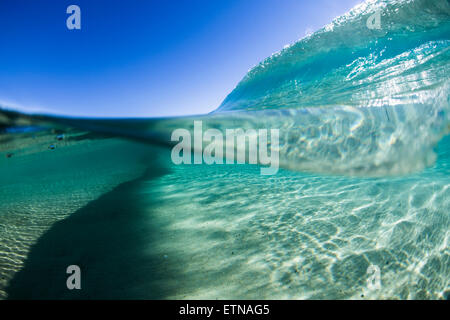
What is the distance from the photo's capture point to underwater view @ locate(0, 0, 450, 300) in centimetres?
260

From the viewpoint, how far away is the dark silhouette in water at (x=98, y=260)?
2.60m

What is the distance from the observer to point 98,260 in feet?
10.6

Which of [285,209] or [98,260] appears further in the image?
[285,209]

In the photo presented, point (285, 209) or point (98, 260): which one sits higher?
point (285, 209)

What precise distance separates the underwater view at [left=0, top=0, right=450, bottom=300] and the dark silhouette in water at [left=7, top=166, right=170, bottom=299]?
2cm

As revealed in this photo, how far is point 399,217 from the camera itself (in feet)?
11.9

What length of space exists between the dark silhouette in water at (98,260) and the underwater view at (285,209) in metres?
0.02

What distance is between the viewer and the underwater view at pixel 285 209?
102 inches

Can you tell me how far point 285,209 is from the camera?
4.42 m

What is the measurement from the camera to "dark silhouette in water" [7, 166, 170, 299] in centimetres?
260

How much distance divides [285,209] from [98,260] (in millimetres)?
3708

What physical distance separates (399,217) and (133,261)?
478 centimetres
